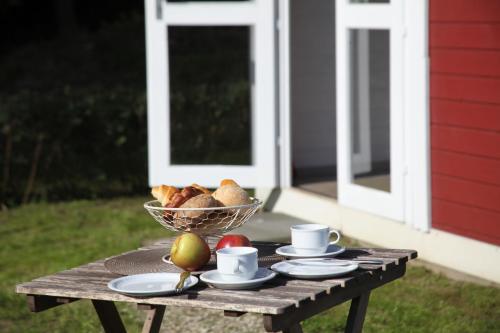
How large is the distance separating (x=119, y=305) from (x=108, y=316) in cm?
221

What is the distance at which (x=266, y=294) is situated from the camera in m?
3.23

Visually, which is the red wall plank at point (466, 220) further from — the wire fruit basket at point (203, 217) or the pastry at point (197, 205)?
the pastry at point (197, 205)

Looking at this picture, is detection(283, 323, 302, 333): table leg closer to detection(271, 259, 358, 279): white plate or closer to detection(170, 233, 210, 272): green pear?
detection(271, 259, 358, 279): white plate

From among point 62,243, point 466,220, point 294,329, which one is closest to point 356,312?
point 294,329

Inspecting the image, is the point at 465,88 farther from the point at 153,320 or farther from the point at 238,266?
the point at 238,266

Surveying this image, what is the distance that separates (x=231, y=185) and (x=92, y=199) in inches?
236

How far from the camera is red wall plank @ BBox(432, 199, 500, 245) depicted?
241 inches

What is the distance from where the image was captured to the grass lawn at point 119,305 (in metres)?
5.49

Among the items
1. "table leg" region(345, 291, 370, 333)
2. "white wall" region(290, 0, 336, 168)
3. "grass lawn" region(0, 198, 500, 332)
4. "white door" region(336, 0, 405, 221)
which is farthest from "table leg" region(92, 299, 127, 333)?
"white wall" region(290, 0, 336, 168)

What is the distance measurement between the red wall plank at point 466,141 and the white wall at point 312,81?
282cm

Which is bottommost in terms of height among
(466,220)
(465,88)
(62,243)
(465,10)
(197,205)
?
(62,243)

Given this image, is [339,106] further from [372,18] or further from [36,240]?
[36,240]

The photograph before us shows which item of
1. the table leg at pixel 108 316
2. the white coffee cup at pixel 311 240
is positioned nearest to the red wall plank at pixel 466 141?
the white coffee cup at pixel 311 240

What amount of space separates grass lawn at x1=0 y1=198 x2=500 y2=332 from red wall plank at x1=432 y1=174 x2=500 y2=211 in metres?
0.45
